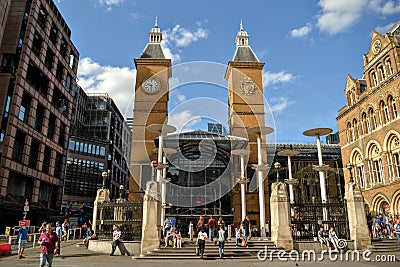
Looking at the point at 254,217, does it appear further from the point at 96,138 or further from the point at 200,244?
the point at 96,138

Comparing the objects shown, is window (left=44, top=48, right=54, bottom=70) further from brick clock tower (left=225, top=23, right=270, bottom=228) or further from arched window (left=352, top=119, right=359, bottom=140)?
arched window (left=352, top=119, right=359, bottom=140)

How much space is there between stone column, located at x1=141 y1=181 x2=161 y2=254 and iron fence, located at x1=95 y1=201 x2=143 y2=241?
1.27 m

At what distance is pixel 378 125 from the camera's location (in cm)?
3372

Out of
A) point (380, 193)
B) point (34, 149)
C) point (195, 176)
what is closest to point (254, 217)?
point (195, 176)

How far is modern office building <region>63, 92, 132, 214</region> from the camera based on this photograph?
61.5m

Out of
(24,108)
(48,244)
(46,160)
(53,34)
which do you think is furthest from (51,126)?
(48,244)

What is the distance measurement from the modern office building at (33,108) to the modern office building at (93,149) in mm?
17895

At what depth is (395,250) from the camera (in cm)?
1725

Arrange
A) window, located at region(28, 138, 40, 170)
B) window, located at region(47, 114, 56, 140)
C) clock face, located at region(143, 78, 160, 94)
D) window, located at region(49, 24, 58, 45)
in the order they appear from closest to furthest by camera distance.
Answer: window, located at region(28, 138, 40, 170)
window, located at region(47, 114, 56, 140)
window, located at region(49, 24, 58, 45)
clock face, located at region(143, 78, 160, 94)

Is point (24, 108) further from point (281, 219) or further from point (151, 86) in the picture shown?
point (281, 219)

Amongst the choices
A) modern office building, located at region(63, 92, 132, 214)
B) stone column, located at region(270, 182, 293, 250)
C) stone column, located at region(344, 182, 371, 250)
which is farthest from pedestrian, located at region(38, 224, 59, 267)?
modern office building, located at region(63, 92, 132, 214)

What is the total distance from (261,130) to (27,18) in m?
30.0

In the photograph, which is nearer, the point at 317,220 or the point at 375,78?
the point at 317,220

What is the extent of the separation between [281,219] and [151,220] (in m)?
7.40
